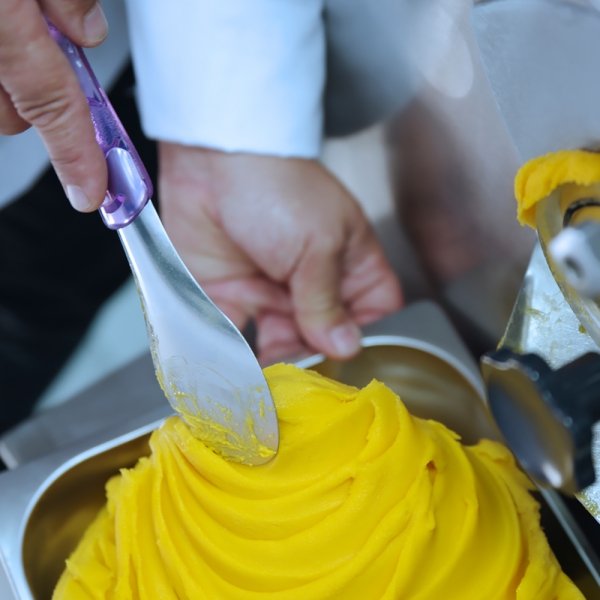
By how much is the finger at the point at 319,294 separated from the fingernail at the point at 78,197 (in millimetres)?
222

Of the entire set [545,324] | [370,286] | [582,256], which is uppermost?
[582,256]

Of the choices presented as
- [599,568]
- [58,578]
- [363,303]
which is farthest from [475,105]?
[58,578]

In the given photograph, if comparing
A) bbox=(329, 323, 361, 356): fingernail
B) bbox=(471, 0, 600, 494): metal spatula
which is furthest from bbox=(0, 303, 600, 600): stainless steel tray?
bbox=(471, 0, 600, 494): metal spatula

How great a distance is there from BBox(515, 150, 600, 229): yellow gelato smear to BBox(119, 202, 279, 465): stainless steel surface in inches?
6.5

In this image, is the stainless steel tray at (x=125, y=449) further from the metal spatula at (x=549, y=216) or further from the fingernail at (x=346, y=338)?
the metal spatula at (x=549, y=216)

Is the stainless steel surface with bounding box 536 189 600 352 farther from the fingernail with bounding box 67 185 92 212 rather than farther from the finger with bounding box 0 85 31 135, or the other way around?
the finger with bounding box 0 85 31 135

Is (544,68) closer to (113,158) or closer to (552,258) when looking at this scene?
(552,258)

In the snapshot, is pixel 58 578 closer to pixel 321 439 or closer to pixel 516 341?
pixel 321 439

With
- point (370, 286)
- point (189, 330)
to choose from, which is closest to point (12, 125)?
point (189, 330)

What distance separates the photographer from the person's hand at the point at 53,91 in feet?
1.14

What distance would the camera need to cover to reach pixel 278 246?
0.58m

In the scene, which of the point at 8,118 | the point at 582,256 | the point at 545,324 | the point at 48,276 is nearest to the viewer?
the point at 582,256

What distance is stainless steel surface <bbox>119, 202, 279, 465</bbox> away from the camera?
36 centimetres

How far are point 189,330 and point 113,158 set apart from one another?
0.35 ft
